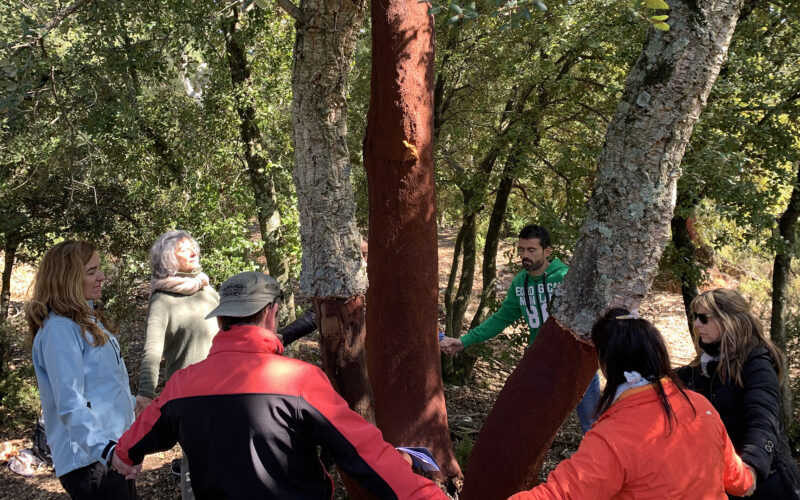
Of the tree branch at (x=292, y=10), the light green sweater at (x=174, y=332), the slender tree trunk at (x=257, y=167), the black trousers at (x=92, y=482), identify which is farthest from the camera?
the slender tree trunk at (x=257, y=167)

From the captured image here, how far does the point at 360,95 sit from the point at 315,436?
23.4ft

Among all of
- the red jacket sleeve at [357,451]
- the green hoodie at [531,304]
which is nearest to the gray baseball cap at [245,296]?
the red jacket sleeve at [357,451]

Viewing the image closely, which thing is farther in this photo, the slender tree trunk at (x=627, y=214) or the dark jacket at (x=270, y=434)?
the slender tree trunk at (x=627, y=214)

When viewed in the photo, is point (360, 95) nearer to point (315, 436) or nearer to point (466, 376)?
point (466, 376)

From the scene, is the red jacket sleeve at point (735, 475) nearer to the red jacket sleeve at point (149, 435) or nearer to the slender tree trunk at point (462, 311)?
the red jacket sleeve at point (149, 435)

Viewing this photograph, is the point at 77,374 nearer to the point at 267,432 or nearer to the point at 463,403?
the point at 267,432

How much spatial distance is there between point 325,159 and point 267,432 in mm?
1654

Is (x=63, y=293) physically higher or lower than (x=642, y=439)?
higher

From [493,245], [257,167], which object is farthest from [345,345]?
[493,245]

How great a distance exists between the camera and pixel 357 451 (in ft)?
5.60

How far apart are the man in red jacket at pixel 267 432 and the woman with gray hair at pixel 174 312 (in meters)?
1.42

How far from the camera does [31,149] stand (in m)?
7.34

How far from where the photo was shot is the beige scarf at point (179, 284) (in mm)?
3141

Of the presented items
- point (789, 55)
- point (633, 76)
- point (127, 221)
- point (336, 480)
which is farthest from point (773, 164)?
point (127, 221)
